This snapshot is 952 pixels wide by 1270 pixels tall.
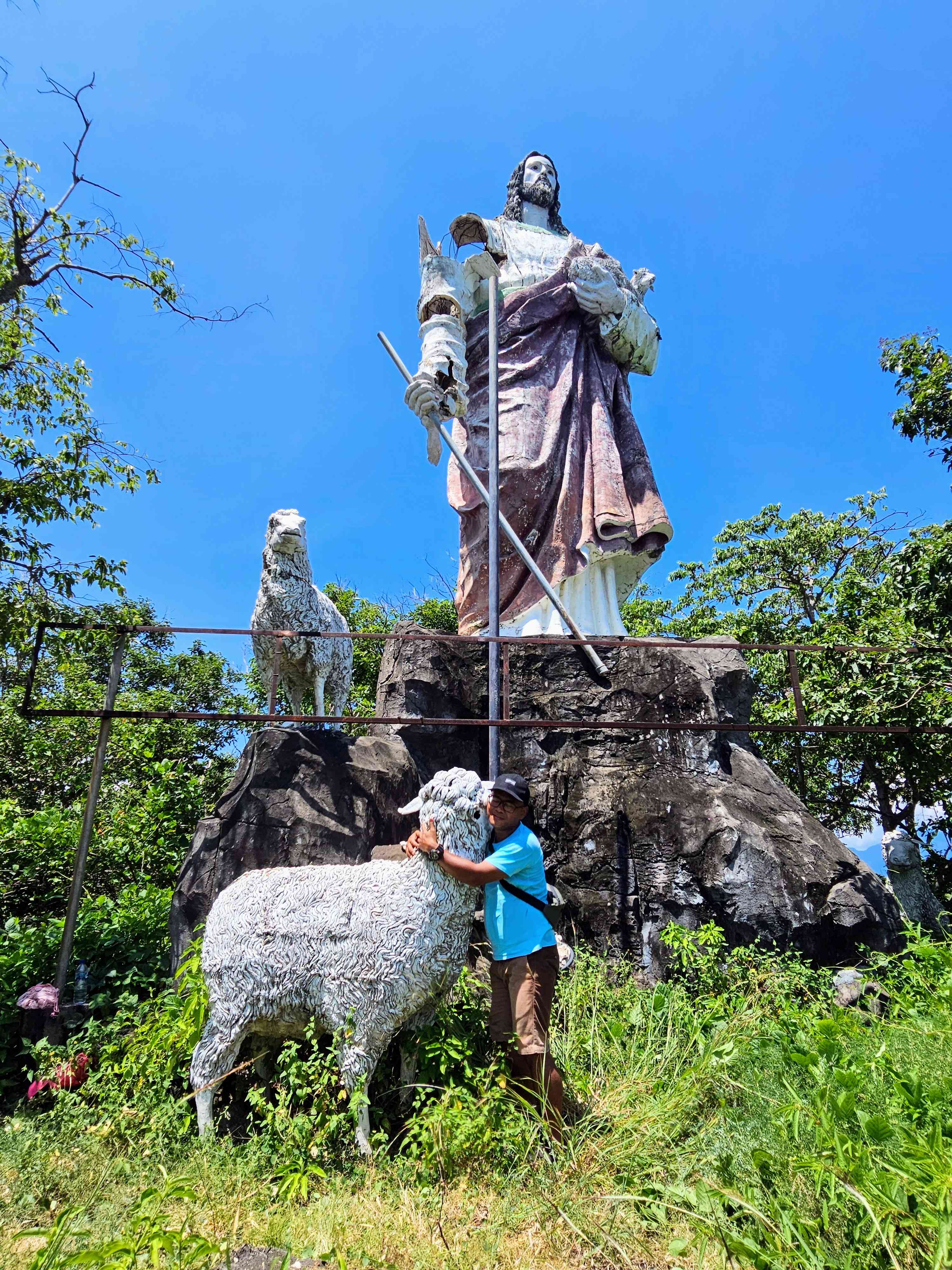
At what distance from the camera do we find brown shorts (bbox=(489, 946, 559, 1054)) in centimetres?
355

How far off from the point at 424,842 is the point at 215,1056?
1.43 meters

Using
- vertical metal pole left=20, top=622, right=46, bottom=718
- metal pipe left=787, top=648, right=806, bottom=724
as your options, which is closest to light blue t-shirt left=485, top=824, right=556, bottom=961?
metal pipe left=787, top=648, right=806, bottom=724

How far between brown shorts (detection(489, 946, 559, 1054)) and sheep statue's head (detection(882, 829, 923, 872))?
5779 mm

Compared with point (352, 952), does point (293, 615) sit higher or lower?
higher

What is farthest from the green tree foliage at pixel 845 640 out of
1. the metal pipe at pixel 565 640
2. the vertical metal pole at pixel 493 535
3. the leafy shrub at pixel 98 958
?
the leafy shrub at pixel 98 958

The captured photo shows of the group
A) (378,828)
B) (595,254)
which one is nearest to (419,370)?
(595,254)

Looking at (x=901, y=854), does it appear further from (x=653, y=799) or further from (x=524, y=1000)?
(x=524, y=1000)

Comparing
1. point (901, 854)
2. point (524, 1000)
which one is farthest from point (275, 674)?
point (901, 854)

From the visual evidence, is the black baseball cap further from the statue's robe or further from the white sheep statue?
the statue's robe

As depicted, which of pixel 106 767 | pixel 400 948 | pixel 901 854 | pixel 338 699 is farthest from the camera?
pixel 106 767

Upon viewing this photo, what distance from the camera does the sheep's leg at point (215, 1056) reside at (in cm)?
375

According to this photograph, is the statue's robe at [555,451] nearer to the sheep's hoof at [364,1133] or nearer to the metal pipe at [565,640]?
the metal pipe at [565,640]

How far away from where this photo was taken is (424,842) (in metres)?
3.73

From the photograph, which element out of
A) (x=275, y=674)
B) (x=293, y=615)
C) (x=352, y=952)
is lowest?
(x=352, y=952)
